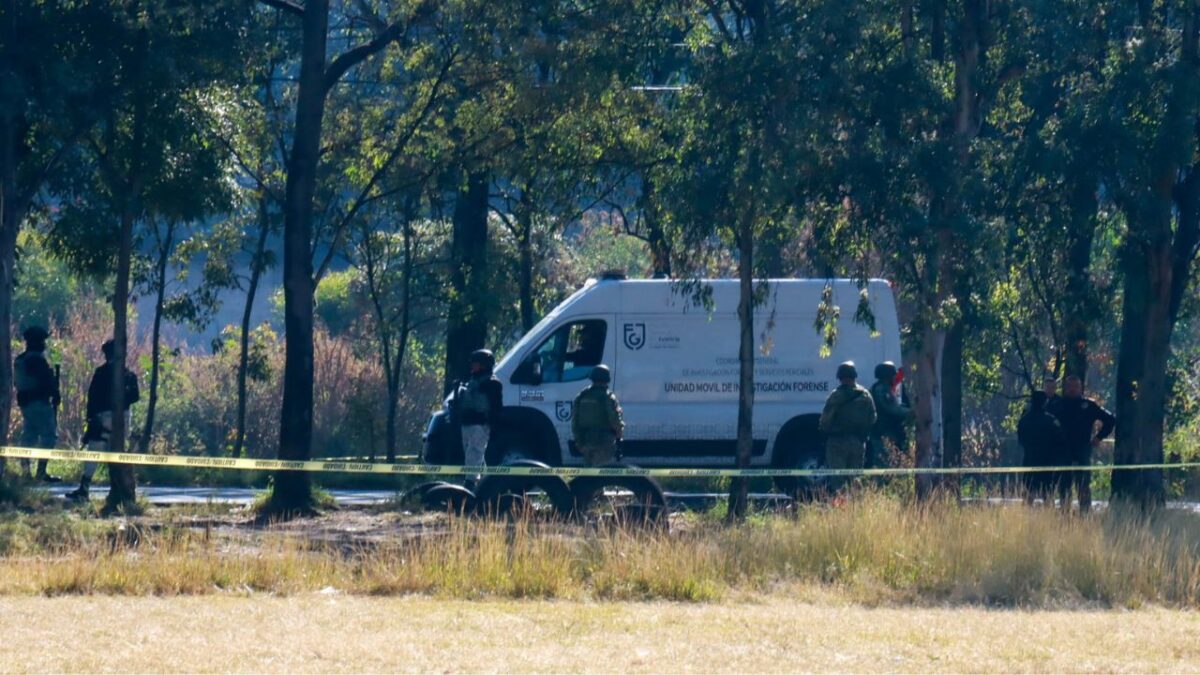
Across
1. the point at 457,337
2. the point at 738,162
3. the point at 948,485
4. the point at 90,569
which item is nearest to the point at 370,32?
the point at 457,337

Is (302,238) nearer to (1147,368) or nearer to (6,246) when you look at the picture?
(6,246)

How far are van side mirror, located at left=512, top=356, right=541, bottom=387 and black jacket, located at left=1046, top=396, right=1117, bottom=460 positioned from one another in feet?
19.6

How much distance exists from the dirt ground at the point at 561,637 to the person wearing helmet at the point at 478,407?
19.1 feet

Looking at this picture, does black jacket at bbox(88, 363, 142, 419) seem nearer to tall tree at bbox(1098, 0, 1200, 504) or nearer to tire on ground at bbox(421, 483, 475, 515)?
tire on ground at bbox(421, 483, 475, 515)

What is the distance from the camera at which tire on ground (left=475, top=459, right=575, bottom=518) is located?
13836mm

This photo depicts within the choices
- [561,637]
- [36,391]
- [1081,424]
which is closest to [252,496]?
[36,391]

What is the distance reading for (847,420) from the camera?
15.2 m

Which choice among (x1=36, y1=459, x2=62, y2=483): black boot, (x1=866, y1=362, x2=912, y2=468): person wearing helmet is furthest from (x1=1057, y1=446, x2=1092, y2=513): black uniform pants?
(x1=36, y1=459, x2=62, y2=483): black boot

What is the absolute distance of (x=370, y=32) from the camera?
2050 cm

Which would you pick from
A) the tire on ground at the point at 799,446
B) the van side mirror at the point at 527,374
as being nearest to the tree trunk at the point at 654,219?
the van side mirror at the point at 527,374

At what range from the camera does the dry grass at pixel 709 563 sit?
10.3m

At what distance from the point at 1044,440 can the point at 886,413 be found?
279cm

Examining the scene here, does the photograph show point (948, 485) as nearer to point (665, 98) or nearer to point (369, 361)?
point (665, 98)

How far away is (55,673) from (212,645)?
3.15ft
